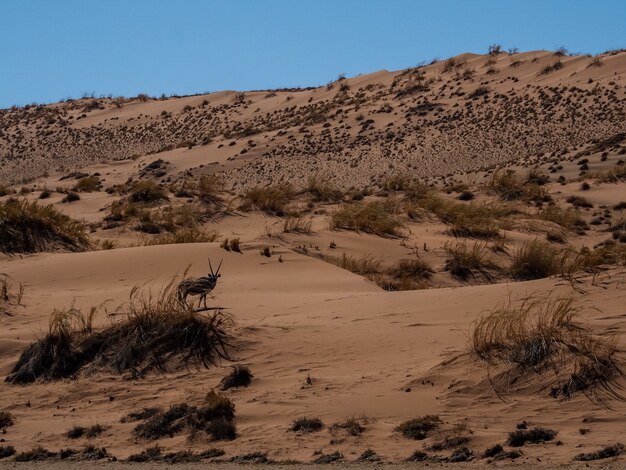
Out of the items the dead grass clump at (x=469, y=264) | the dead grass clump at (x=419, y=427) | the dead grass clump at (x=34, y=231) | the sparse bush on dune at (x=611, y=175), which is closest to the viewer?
the dead grass clump at (x=419, y=427)

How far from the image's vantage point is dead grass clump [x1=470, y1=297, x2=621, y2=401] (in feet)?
31.0

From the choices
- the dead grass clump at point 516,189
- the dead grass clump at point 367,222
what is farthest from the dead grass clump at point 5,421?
the dead grass clump at point 516,189

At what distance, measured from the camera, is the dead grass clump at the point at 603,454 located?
25.2 ft

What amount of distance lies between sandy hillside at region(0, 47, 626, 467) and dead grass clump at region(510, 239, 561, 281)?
0.05 m

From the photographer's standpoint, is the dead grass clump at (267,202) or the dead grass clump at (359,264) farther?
the dead grass clump at (267,202)

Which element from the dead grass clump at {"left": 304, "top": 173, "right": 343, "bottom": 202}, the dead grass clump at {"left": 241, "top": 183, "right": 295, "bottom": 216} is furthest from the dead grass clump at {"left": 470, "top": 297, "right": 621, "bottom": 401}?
the dead grass clump at {"left": 304, "top": 173, "right": 343, "bottom": 202}

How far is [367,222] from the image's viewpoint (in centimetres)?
2281

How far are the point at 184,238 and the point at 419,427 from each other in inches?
512

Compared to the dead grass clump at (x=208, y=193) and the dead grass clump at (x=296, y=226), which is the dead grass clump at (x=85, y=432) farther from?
the dead grass clump at (x=208, y=193)

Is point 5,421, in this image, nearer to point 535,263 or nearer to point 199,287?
point 199,287

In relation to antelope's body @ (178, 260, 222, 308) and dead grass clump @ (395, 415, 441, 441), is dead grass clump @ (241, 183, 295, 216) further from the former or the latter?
dead grass clump @ (395, 415, 441, 441)

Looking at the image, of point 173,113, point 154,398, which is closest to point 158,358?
point 154,398

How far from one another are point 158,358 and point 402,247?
10.5 meters

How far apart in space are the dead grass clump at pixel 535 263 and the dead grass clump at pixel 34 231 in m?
9.30
